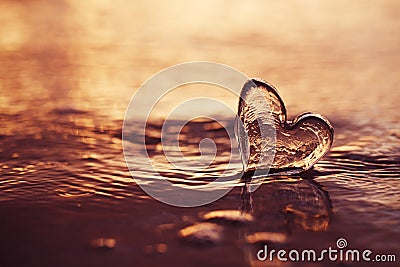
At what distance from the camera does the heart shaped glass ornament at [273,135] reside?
3.78 feet

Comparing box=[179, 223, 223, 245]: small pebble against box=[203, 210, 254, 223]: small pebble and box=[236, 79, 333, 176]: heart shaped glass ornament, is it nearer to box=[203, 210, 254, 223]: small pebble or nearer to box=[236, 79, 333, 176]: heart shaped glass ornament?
box=[203, 210, 254, 223]: small pebble

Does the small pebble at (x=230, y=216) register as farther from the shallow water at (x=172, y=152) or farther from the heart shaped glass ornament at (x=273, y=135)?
the heart shaped glass ornament at (x=273, y=135)

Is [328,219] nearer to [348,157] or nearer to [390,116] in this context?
[348,157]

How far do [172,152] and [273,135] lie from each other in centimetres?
27

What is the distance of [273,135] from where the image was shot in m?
1.17

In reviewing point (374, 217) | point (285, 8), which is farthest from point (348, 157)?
point (285, 8)

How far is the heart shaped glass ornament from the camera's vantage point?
115 cm

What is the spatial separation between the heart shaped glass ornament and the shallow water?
4cm

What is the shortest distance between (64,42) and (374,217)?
2214 millimetres

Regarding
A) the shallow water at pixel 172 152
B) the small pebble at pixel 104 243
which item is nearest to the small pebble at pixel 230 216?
the shallow water at pixel 172 152

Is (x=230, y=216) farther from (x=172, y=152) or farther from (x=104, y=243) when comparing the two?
(x=172, y=152)

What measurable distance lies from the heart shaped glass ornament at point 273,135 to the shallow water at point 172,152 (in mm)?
43

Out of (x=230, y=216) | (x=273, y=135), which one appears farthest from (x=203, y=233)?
(x=273, y=135)

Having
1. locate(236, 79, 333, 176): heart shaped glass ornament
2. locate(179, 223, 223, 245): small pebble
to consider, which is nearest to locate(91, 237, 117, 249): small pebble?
locate(179, 223, 223, 245): small pebble
